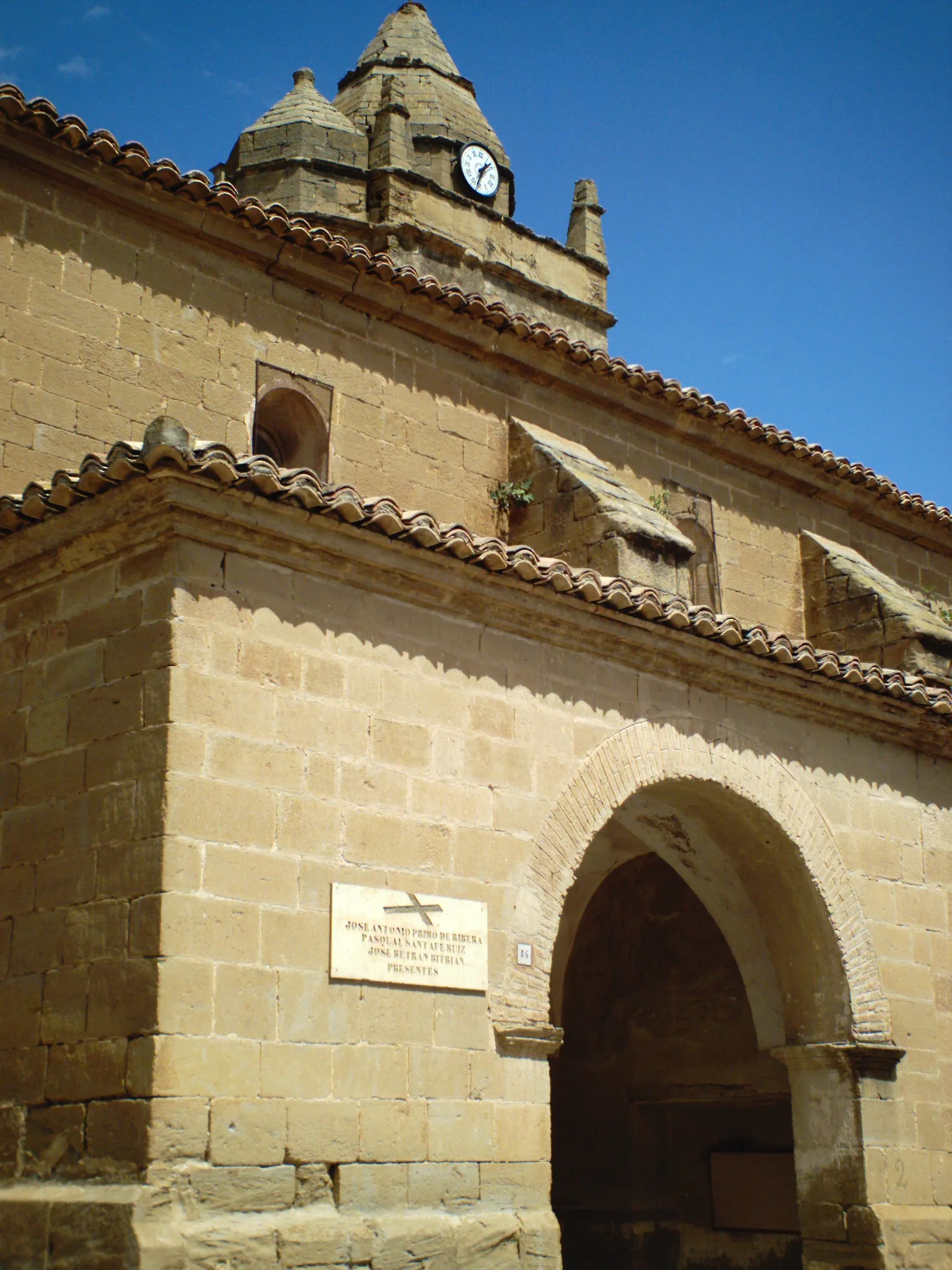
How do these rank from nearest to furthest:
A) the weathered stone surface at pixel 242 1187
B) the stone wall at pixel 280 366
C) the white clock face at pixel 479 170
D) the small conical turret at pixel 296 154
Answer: the weathered stone surface at pixel 242 1187 → the stone wall at pixel 280 366 → the small conical turret at pixel 296 154 → the white clock face at pixel 479 170

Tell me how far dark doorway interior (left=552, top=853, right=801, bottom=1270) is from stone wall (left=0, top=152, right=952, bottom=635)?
3117mm

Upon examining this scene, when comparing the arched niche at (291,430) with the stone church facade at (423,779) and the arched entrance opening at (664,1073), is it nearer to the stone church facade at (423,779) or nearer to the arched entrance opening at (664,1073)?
the stone church facade at (423,779)

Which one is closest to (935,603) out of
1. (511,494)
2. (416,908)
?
(511,494)

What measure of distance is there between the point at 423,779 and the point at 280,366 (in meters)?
4.41

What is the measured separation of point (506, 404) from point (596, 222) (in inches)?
317

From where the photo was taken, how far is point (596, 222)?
1938 cm

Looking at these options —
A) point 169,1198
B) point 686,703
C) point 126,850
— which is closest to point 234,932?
point 126,850

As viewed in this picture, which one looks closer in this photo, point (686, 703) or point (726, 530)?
point (686, 703)

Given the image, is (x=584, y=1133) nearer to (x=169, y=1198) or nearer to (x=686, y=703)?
(x=686, y=703)

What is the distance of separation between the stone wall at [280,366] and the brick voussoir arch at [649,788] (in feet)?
11.2

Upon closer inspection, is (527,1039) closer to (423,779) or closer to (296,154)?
(423,779)

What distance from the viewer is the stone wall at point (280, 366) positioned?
9570 millimetres

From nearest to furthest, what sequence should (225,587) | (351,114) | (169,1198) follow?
(169,1198)
(225,587)
(351,114)

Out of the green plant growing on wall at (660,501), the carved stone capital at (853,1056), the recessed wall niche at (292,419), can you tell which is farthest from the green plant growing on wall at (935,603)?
the recessed wall niche at (292,419)
